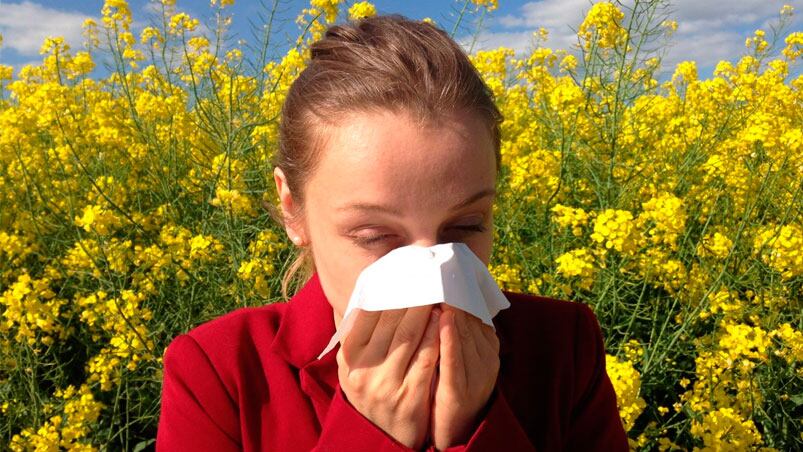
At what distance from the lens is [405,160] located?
1010 millimetres

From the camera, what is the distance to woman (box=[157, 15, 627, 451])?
1.01 meters

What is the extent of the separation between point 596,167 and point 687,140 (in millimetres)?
956

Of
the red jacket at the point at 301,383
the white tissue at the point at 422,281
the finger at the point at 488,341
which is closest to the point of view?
the white tissue at the point at 422,281

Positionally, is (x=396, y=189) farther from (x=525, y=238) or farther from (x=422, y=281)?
(x=525, y=238)

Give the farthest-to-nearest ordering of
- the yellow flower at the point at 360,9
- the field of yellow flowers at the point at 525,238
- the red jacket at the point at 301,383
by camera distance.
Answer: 1. the yellow flower at the point at 360,9
2. the field of yellow flowers at the point at 525,238
3. the red jacket at the point at 301,383

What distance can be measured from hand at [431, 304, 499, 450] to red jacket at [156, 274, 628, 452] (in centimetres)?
5

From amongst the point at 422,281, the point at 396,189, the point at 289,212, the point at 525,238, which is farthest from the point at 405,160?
the point at 525,238

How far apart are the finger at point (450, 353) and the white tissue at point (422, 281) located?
0.04 metres

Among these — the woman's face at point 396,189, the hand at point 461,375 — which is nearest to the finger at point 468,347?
the hand at point 461,375

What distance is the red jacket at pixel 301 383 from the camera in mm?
1186

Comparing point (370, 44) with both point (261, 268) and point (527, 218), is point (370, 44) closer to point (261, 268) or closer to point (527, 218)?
point (261, 268)

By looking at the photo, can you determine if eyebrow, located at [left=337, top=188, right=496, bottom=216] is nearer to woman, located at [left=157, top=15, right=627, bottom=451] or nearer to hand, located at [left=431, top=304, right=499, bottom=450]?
woman, located at [left=157, top=15, right=627, bottom=451]

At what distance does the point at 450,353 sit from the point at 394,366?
0.26ft

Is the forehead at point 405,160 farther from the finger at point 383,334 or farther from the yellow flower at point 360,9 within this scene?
the yellow flower at point 360,9
